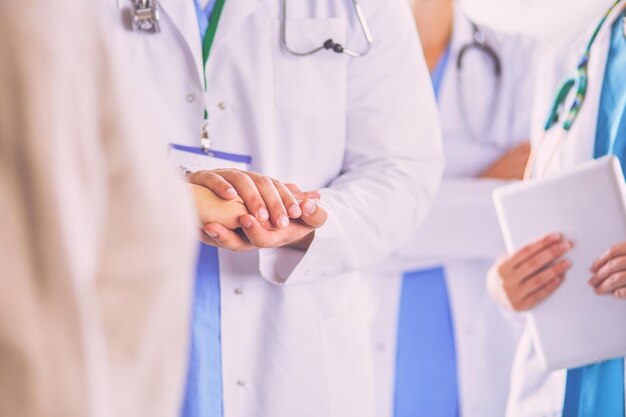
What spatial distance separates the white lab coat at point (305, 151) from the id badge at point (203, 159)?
0.05 ft

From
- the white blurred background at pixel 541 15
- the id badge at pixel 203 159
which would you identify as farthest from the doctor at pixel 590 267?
the white blurred background at pixel 541 15

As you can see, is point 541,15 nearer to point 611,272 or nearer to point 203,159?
point 611,272

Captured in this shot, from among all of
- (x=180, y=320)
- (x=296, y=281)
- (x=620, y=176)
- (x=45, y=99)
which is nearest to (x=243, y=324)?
(x=296, y=281)

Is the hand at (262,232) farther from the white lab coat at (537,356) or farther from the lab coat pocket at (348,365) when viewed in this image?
the white lab coat at (537,356)

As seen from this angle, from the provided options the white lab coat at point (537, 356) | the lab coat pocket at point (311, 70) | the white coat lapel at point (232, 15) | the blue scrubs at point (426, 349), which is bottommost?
the blue scrubs at point (426, 349)

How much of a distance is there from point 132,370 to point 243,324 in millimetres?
679

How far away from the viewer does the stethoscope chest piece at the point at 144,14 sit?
4.00 ft

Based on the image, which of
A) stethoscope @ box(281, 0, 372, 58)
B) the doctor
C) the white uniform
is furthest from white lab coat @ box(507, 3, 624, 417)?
the white uniform

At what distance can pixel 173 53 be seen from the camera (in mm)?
1249

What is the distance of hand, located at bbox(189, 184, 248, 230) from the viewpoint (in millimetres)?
1021

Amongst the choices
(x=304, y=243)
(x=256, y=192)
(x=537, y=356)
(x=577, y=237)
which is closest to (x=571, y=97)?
(x=577, y=237)

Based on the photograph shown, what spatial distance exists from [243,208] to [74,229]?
539 millimetres

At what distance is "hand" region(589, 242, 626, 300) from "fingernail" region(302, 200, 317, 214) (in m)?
0.43

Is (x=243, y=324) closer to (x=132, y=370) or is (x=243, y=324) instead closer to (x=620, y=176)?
(x=620, y=176)
